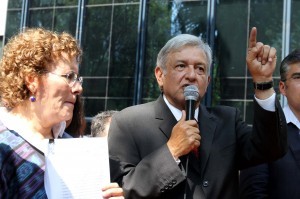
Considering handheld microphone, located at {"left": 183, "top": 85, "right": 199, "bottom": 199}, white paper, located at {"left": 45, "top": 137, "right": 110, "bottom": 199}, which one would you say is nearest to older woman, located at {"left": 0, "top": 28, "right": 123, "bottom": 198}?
white paper, located at {"left": 45, "top": 137, "right": 110, "bottom": 199}

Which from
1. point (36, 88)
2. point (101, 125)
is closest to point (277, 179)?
point (36, 88)

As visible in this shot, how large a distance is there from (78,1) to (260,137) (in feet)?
35.7

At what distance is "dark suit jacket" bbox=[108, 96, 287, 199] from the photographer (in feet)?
7.41

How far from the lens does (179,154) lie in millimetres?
2254

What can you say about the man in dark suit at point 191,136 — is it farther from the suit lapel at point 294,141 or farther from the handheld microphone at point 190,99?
the suit lapel at point 294,141

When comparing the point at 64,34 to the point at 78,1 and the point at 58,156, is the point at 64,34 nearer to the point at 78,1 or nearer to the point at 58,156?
the point at 58,156

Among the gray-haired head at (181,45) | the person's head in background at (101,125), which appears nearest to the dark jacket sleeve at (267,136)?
the gray-haired head at (181,45)

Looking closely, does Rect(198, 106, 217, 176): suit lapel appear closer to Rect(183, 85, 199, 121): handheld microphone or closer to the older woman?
Rect(183, 85, 199, 121): handheld microphone

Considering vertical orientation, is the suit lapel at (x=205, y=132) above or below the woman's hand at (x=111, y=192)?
above

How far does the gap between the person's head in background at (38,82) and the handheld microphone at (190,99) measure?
0.57 m

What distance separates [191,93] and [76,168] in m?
0.77

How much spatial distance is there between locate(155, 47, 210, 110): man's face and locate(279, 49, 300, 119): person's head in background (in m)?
0.80

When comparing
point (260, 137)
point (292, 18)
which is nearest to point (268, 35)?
point (292, 18)

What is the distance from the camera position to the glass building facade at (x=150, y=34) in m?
10.9
